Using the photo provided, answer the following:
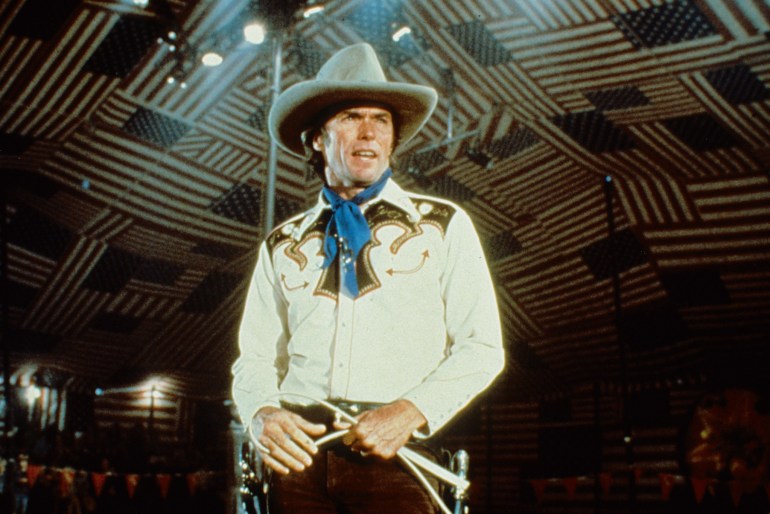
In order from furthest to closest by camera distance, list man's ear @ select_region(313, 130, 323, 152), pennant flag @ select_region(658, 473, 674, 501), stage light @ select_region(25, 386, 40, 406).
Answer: stage light @ select_region(25, 386, 40, 406) < pennant flag @ select_region(658, 473, 674, 501) < man's ear @ select_region(313, 130, 323, 152)

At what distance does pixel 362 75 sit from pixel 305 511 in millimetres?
909

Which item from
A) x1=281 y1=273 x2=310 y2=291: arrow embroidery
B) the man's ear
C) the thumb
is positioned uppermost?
the man's ear

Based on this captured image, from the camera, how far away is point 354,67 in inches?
66.1

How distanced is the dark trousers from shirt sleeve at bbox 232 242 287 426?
9.5 inches

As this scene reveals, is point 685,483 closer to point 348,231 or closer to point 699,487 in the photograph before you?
point 699,487

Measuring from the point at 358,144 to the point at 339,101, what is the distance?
145mm

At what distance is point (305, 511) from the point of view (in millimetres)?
1318

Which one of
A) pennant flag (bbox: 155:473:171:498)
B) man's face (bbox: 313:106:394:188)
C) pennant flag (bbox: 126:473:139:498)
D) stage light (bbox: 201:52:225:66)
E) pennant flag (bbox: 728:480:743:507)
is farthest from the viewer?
pennant flag (bbox: 728:480:743:507)

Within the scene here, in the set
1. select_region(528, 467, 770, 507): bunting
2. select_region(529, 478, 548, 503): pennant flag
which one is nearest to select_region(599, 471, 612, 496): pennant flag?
select_region(528, 467, 770, 507): bunting

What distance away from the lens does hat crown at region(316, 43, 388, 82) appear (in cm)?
166

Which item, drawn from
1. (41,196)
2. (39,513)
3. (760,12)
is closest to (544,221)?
(760,12)

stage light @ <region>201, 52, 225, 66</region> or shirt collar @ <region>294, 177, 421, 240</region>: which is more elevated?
stage light @ <region>201, 52, 225, 66</region>

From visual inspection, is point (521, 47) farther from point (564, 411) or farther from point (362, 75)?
point (564, 411)

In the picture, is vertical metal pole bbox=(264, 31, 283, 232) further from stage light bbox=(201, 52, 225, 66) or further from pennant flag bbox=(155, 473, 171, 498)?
pennant flag bbox=(155, 473, 171, 498)
